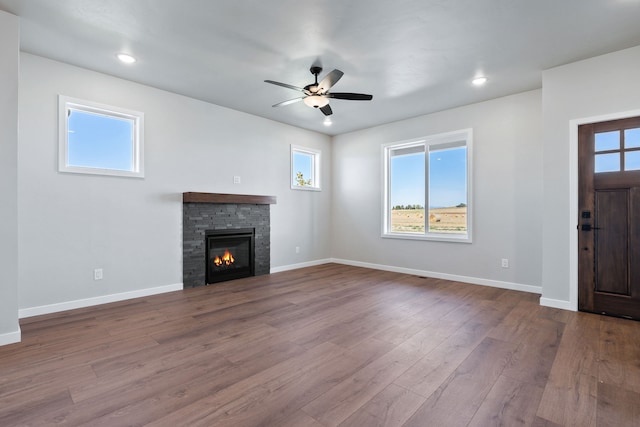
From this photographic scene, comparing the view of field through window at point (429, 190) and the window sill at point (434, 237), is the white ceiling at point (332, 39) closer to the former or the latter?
the view of field through window at point (429, 190)

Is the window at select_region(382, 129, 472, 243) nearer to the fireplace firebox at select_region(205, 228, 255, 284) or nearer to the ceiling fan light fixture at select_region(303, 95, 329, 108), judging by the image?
the ceiling fan light fixture at select_region(303, 95, 329, 108)

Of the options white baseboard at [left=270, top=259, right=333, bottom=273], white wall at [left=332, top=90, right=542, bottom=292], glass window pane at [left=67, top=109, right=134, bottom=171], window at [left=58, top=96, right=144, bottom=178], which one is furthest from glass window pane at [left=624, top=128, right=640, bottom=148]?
glass window pane at [left=67, top=109, right=134, bottom=171]

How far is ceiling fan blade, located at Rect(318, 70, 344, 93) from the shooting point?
119 inches

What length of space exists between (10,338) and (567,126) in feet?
19.8

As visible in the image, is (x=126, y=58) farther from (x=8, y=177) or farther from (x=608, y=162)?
(x=608, y=162)

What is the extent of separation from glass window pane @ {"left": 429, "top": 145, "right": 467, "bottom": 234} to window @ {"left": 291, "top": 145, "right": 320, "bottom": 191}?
241cm

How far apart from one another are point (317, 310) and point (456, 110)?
3.94m

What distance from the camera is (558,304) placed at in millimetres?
3494

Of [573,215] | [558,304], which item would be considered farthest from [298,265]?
[573,215]

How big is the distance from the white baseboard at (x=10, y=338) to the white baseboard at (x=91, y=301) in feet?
2.47

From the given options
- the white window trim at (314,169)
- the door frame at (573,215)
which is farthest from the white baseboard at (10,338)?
the door frame at (573,215)

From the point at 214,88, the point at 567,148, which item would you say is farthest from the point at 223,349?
the point at 567,148

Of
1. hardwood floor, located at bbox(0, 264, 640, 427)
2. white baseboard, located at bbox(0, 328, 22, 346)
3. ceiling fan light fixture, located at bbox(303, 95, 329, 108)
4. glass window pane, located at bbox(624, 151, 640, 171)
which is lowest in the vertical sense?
hardwood floor, located at bbox(0, 264, 640, 427)

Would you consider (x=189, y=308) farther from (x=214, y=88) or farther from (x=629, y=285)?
(x=629, y=285)
